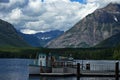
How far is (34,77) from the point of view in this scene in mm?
109188

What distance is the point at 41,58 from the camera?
375 ft

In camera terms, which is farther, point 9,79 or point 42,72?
point 9,79

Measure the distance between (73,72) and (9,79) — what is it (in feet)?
75.9

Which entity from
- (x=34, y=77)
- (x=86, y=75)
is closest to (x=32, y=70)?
(x=34, y=77)

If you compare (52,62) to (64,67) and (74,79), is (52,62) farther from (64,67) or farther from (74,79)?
(74,79)

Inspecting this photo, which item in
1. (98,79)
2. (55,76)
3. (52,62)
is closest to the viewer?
(98,79)

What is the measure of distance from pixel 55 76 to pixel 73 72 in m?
5.91

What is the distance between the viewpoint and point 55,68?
362 feet

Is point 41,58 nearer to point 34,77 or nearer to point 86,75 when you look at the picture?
point 34,77

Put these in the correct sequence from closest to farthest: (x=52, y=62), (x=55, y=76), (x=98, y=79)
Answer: (x=98, y=79) → (x=55, y=76) → (x=52, y=62)

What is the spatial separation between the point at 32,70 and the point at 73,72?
1303 centimetres

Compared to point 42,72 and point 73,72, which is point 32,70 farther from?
point 73,72

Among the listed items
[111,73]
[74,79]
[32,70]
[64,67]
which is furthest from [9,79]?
[111,73]

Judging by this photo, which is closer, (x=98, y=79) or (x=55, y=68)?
(x=98, y=79)
